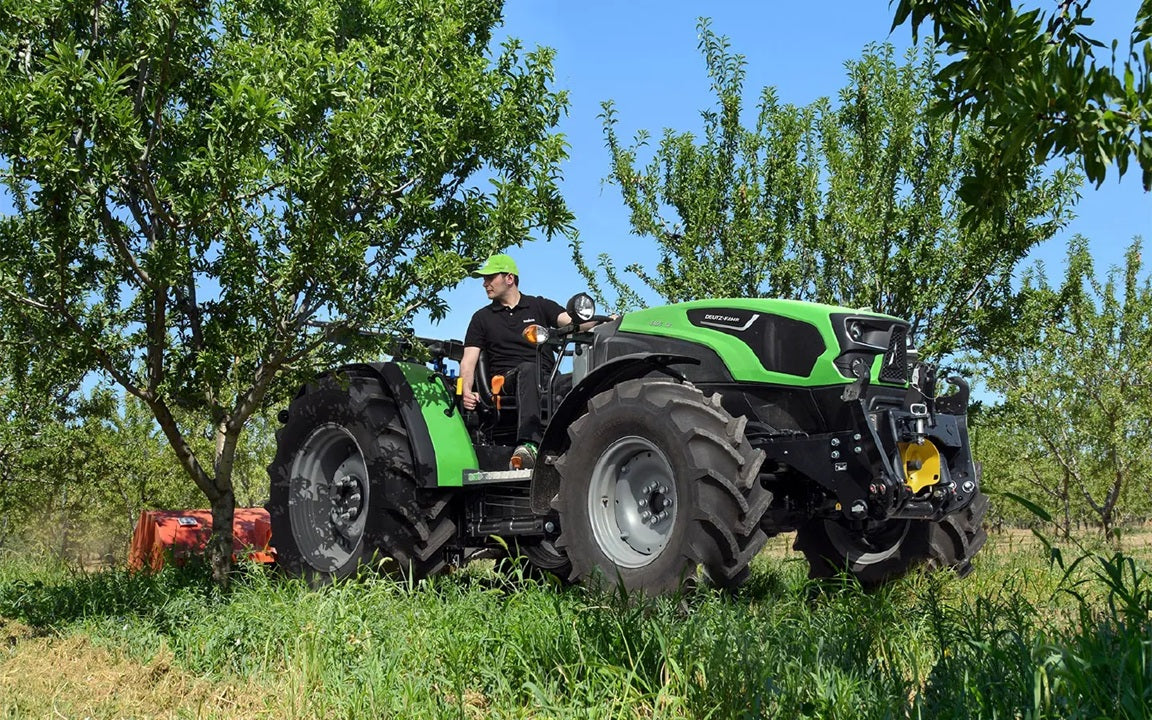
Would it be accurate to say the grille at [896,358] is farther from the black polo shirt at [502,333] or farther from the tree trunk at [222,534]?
the tree trunk at [222,534]

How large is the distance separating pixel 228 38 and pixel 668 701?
18.7 feet

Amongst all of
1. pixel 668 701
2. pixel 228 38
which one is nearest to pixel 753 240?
pixel 228 38

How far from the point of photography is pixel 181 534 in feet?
32.8

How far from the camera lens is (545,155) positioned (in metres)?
7.13

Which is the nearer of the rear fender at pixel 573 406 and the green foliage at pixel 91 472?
the rear fender at pixel 573 406

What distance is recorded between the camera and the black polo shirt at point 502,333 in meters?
7.16

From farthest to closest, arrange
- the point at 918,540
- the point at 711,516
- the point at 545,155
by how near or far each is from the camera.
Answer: the point at 545,155 → the point at 918,540 → the point at 711,516

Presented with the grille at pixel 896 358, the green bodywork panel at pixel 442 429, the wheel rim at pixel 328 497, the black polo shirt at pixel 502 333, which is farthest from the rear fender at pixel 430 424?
the grille at pixel 896 358

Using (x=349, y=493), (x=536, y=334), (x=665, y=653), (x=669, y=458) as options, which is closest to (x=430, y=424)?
(x=536, y=334)

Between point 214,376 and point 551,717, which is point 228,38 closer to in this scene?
point 214,376

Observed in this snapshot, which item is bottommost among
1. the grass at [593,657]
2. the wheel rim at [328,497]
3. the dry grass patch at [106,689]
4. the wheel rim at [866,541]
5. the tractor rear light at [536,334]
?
the dry grass patch at [106,689]

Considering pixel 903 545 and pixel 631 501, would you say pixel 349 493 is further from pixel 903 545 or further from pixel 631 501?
pixel 903 545

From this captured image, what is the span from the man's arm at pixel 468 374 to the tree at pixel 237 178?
1.22 feet

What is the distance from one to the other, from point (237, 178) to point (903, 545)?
4.61m
